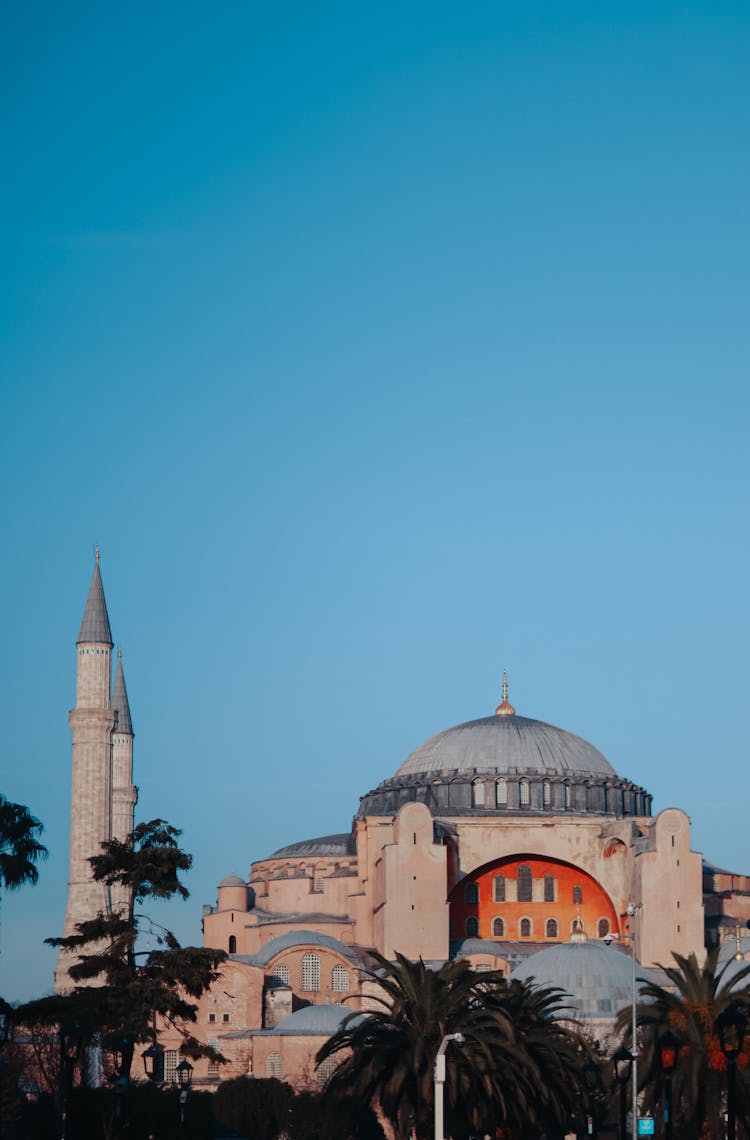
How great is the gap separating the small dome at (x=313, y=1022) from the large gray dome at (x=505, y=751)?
1330 centimetres

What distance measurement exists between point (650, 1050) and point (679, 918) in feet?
62.8

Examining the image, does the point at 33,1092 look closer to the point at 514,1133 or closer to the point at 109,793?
the point at 514,1133

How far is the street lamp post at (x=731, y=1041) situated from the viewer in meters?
28.8

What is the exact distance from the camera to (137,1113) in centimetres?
4150

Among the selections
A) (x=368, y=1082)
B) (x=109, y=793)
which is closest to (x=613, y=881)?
(x=109, y=793)

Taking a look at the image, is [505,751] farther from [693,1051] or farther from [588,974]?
[693,1051]

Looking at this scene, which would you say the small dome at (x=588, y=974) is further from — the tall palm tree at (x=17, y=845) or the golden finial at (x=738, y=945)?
the tall palm tree at (x=17, y=845)

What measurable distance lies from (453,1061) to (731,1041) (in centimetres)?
541

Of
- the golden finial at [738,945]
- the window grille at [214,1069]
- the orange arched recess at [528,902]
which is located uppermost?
the orange arched recess at [528,902]

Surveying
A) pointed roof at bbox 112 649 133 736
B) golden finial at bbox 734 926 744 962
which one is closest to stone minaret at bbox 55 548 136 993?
pointed roof at bbox 112 649 133 736

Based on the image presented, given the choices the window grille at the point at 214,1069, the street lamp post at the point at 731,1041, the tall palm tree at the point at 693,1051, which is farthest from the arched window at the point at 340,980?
the street lamp post at the point at 731,1041

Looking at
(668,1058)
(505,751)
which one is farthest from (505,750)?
(668,1058)

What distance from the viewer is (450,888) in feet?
197

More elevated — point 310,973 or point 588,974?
point 310,973
